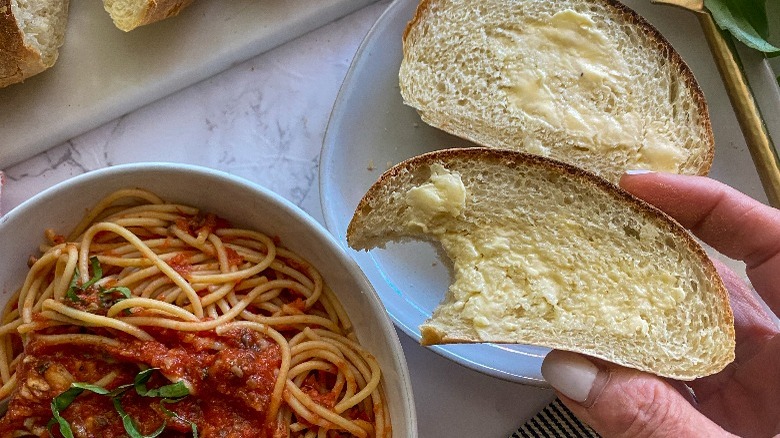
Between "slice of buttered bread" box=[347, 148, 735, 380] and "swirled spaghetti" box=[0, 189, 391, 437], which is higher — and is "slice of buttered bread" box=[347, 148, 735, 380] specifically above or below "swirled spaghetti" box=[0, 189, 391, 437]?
above

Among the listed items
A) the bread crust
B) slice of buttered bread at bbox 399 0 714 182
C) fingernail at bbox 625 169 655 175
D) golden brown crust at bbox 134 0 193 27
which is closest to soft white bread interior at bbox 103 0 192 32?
golden brown crust at bbox 134 0 193 27

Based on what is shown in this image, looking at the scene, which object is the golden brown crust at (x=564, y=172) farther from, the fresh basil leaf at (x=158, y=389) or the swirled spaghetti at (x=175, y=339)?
the fresh basil leaf at (x=158, y=389)

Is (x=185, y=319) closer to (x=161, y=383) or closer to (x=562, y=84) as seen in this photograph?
(x=161, y=383)

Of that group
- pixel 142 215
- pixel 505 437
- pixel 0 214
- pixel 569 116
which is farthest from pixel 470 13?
pixel 0 214

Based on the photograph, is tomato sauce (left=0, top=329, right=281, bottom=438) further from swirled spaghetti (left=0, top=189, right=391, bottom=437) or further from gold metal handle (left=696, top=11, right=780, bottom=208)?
gold metal handle (left=696, top=11, right=780, bottom=208)

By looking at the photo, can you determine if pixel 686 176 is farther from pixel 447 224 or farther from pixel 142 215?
pixel 142 215

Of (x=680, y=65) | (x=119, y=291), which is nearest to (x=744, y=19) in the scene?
(x=680, y=65)
